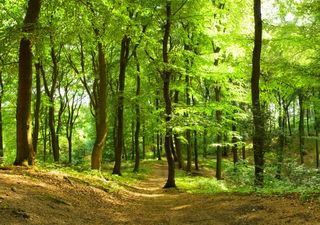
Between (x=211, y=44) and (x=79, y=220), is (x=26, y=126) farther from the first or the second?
(x=211, y=44)

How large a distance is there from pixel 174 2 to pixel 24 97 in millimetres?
8151

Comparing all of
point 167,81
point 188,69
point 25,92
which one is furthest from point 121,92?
point 25,92

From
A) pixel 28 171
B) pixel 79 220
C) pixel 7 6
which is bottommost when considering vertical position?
pixel 79 220

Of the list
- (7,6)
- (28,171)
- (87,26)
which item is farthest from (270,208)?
(7,6)

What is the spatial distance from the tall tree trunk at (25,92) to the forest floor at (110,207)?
776 mm

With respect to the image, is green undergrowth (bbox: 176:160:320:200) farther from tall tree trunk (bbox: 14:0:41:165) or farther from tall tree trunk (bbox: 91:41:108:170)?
tall tree trunk (bbox: 14:0:41:165)

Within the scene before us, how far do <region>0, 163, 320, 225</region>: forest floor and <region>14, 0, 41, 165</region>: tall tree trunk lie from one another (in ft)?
2.55

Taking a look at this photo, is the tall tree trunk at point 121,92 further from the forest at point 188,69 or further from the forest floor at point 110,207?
the forest floor at point 110,207

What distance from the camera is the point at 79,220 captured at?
855 centimetres

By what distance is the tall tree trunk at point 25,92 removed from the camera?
11.6 meters

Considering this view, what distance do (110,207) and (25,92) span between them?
480cm

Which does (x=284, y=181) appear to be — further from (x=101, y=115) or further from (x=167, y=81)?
(x=101, y=115)

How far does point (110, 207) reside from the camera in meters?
11.2

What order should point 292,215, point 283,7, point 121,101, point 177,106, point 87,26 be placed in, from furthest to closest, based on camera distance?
point 121,101, point 177,106, point 283,7, point 87,26, point 292,215
